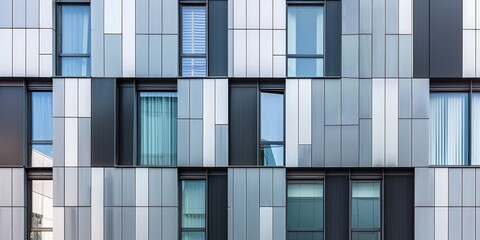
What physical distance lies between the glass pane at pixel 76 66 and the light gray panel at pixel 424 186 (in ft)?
29.9

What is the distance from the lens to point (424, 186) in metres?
9.65

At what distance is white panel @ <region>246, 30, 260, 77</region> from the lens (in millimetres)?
9750

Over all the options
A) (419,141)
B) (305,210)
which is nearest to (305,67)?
(419,141)

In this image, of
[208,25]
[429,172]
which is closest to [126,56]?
[208,25]

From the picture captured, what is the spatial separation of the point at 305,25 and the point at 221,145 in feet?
13.0

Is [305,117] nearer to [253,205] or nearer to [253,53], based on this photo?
[253,53]

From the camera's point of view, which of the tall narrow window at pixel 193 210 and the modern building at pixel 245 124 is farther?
the tall narrow window at pixel 193 210

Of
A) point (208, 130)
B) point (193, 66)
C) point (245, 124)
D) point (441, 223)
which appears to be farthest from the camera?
point (193, 66)

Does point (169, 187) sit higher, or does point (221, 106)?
point (221, 106)

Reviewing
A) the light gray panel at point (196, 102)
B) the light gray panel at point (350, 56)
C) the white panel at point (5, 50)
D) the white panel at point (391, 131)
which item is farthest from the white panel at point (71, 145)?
the white panel at point (391, 131)

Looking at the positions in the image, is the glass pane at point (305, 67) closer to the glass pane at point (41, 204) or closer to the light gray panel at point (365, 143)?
the light gray panel at point (365, 143)

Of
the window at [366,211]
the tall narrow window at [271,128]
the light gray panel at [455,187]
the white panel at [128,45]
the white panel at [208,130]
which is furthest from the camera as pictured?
the tall narrow window at [271,128]

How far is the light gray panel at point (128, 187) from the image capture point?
31.6 ft

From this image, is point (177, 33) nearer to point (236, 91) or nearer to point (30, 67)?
point (236, 91)
